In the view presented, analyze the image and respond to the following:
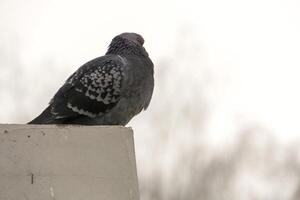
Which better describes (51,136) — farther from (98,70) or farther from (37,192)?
(98,70)

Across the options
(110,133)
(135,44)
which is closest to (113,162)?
(110,133)

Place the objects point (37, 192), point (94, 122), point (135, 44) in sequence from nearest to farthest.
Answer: point (37, 192)
point (94, 122)
point (135, 44)

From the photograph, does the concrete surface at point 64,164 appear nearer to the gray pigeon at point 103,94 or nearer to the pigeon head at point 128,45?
the gray pigeon at point 103,94

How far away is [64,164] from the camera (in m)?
2.91

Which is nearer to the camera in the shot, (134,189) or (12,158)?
(12,158)

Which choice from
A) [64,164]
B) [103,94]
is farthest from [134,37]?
[64,164]

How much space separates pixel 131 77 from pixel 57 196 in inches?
81.9

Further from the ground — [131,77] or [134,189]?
[131,77]

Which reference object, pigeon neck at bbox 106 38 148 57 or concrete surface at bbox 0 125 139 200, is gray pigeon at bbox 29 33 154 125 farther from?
concrete surface at bbox 0 125 139 200

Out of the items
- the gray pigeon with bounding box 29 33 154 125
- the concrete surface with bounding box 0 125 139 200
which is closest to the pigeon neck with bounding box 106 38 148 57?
the gray pigeon with bounding box 29 33 154 125

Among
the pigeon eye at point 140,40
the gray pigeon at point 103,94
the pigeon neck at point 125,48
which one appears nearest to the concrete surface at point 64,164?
the gray pigeon at point 103,94

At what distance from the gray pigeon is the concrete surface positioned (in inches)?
63.4

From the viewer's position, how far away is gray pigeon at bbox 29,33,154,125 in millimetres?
4695

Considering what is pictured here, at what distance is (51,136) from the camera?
2957 mm
